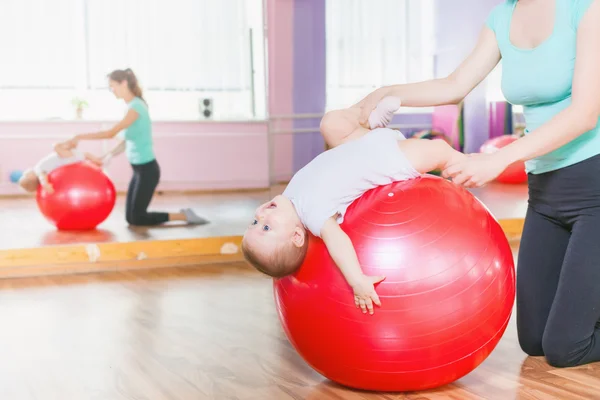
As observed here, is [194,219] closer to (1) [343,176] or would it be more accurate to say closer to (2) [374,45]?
(1) [343,176]

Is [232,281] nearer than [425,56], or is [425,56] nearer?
[232,281]

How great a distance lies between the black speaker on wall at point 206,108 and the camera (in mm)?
8320

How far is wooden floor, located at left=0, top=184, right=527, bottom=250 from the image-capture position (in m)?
4.55

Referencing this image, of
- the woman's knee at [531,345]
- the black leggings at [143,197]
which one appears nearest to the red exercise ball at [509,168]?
the black leggings at [143,197]

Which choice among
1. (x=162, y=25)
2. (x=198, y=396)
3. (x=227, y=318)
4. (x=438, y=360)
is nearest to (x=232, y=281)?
(x=227, y=318)

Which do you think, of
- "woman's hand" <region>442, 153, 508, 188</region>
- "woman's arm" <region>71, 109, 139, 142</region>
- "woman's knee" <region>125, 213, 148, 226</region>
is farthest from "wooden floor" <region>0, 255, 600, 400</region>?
"woman's arm" <region>71, 109, 139, 142</region>

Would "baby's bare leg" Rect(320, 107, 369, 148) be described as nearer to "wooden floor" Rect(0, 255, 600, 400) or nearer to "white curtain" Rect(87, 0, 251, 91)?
"wooden floor" Rect(0, 255, 600, 400)

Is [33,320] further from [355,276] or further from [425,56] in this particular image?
[425,56]

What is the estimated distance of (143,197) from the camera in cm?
523

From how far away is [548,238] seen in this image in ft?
7.78

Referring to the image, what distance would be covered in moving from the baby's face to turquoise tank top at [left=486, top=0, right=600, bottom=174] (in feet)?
2.63

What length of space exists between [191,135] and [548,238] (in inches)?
246

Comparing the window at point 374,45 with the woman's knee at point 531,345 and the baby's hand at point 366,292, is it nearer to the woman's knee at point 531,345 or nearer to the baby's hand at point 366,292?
the woman's knee at point 531,345

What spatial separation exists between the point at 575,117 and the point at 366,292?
0.76 metres
